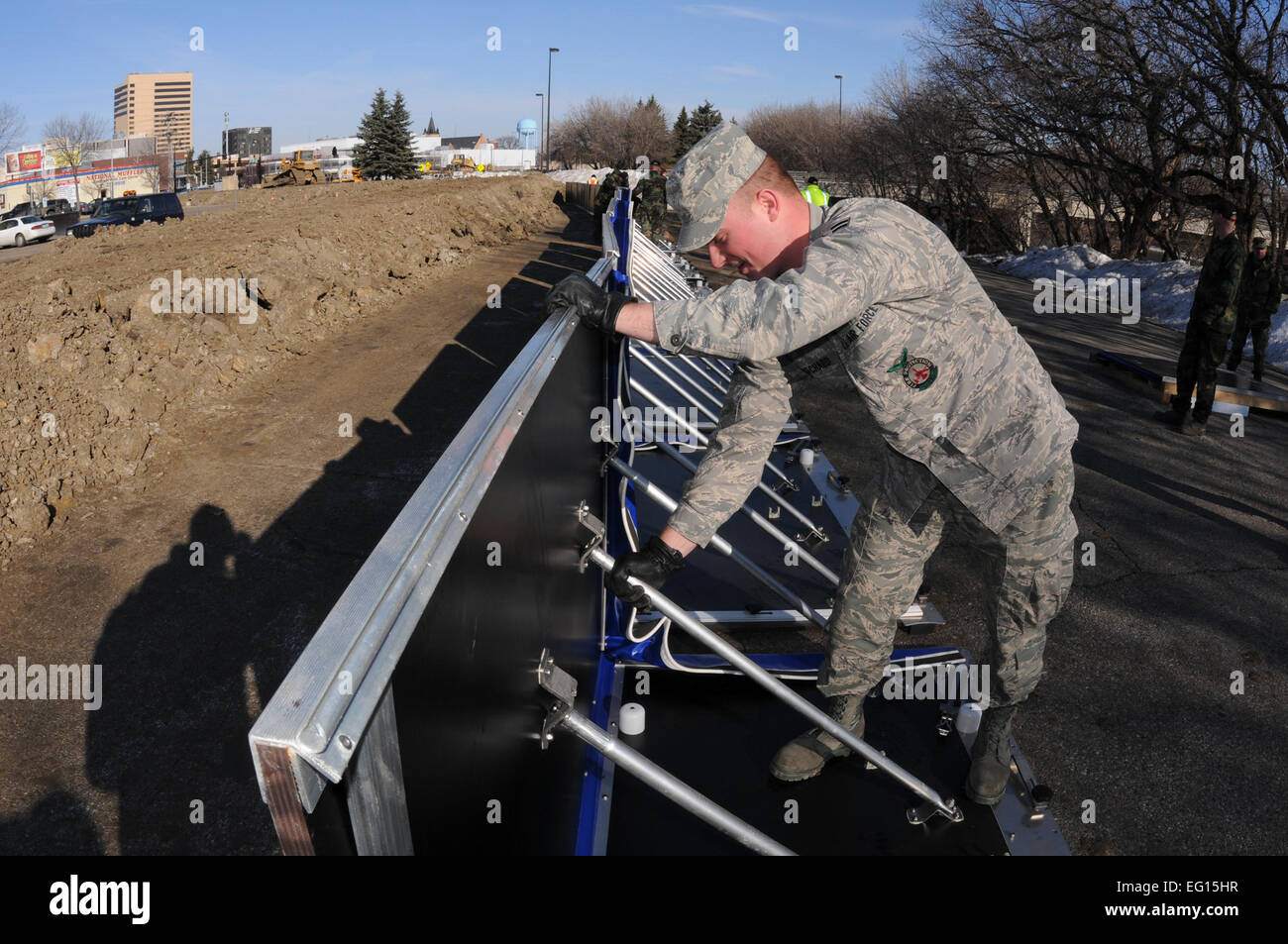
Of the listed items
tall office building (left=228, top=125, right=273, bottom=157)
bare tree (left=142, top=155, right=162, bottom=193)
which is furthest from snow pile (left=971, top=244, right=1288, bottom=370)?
tall office building (left=228, top=125, right=273, bottom=157)

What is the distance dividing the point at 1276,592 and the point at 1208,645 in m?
0.98

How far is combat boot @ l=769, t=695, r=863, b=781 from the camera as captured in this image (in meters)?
3.00

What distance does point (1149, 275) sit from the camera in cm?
1866

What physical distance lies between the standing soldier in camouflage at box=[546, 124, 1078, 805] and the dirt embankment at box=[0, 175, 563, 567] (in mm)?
4608

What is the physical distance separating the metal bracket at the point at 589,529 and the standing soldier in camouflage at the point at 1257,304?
425 inches

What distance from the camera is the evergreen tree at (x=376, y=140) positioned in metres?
55.7

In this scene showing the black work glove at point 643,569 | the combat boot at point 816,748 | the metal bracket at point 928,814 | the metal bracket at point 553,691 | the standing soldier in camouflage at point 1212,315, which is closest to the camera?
the metal bracket at point 553,691

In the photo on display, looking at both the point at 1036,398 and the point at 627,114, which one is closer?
the point at 1036,398

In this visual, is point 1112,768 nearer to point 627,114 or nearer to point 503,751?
point 503,751

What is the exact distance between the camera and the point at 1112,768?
325cm

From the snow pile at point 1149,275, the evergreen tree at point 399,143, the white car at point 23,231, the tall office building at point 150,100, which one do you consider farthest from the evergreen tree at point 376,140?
the tall office building at point 150,100

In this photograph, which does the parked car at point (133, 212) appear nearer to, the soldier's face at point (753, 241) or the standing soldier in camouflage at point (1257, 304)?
the standing soldier in camouflage at point (1257, 304)

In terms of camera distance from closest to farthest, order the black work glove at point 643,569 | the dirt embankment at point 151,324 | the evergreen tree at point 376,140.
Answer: the black work glove at point 643,569, the dirt embankment at point 151,324, the evergreen tree at point 376,140

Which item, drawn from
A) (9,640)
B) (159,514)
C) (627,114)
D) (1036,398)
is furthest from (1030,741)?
(627,114)
